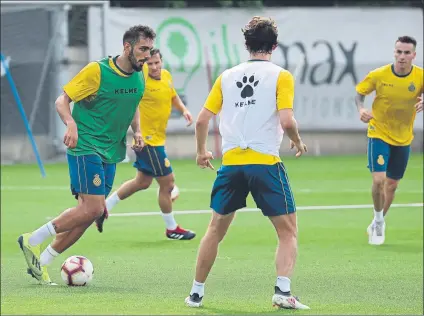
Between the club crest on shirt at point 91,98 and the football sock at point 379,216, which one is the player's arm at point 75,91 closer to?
Result: the club crest on shirt at point 91,98

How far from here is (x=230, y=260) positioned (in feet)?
42.9

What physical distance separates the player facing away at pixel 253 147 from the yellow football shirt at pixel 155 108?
6.09 metres

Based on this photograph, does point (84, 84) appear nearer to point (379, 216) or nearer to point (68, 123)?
point (68, 123)

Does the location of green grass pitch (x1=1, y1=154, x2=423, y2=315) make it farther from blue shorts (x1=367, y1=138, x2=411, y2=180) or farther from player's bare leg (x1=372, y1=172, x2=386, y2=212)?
blue shorts (x1=367, y1=138, x2=411, y2=180)

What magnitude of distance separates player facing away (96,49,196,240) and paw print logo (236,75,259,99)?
582 cm

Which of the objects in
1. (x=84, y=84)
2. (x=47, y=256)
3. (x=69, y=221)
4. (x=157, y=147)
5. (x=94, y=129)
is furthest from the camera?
(x=157, y=147)

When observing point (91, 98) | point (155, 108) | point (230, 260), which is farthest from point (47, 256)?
point (155, 108)

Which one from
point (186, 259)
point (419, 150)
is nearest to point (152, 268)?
point (186, 259)

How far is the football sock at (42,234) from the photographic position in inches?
440

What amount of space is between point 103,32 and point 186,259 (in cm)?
1670

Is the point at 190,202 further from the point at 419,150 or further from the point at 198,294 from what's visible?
the point at 419,150

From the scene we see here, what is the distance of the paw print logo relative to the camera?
9.19 meters

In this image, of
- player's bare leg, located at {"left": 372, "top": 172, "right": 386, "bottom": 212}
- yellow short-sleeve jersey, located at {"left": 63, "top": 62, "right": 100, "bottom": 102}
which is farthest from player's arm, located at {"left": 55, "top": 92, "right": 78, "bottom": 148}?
player's bare leg, located at {"left": 372, "top": 172, "right": 386, "bottom": 212}

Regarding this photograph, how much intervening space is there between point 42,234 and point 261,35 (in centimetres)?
328
